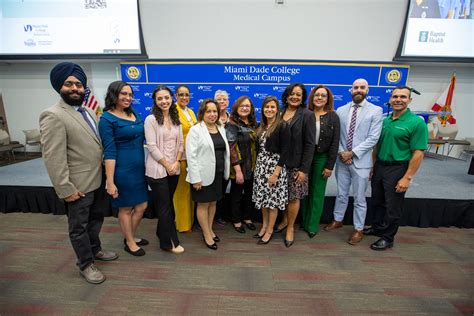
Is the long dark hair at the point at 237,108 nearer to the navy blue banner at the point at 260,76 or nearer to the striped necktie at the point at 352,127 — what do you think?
the striped necktie at the point at 352,127

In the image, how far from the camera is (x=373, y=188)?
86.8 inches

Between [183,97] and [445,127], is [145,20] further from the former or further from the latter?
[445,127]

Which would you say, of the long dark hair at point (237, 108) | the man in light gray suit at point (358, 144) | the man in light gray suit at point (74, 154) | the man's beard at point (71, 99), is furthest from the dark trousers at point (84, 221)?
the man in light gray suit at point (358, 144)

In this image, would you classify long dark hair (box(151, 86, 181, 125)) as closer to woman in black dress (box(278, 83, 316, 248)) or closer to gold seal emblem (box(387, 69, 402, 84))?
woman in black dress (box(278, 83, 316, 248))

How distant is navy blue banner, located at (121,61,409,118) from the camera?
4422 millimetres

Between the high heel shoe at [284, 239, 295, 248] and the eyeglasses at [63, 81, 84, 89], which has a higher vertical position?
the eyeglasses at [63, 81, 84, 89]

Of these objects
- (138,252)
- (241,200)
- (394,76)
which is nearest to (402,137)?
(241,200)

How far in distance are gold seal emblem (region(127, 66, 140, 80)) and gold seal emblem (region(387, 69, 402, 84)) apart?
4839 mm

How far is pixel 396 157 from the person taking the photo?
76.9 inches

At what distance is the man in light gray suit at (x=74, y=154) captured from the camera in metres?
1.36

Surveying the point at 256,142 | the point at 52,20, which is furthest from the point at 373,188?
the point at 52,20

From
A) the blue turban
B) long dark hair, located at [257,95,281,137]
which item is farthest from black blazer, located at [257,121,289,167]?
the blue turban

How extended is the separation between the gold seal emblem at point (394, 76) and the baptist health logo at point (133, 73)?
15.8 feet

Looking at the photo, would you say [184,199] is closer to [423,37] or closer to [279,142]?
[279,142]
